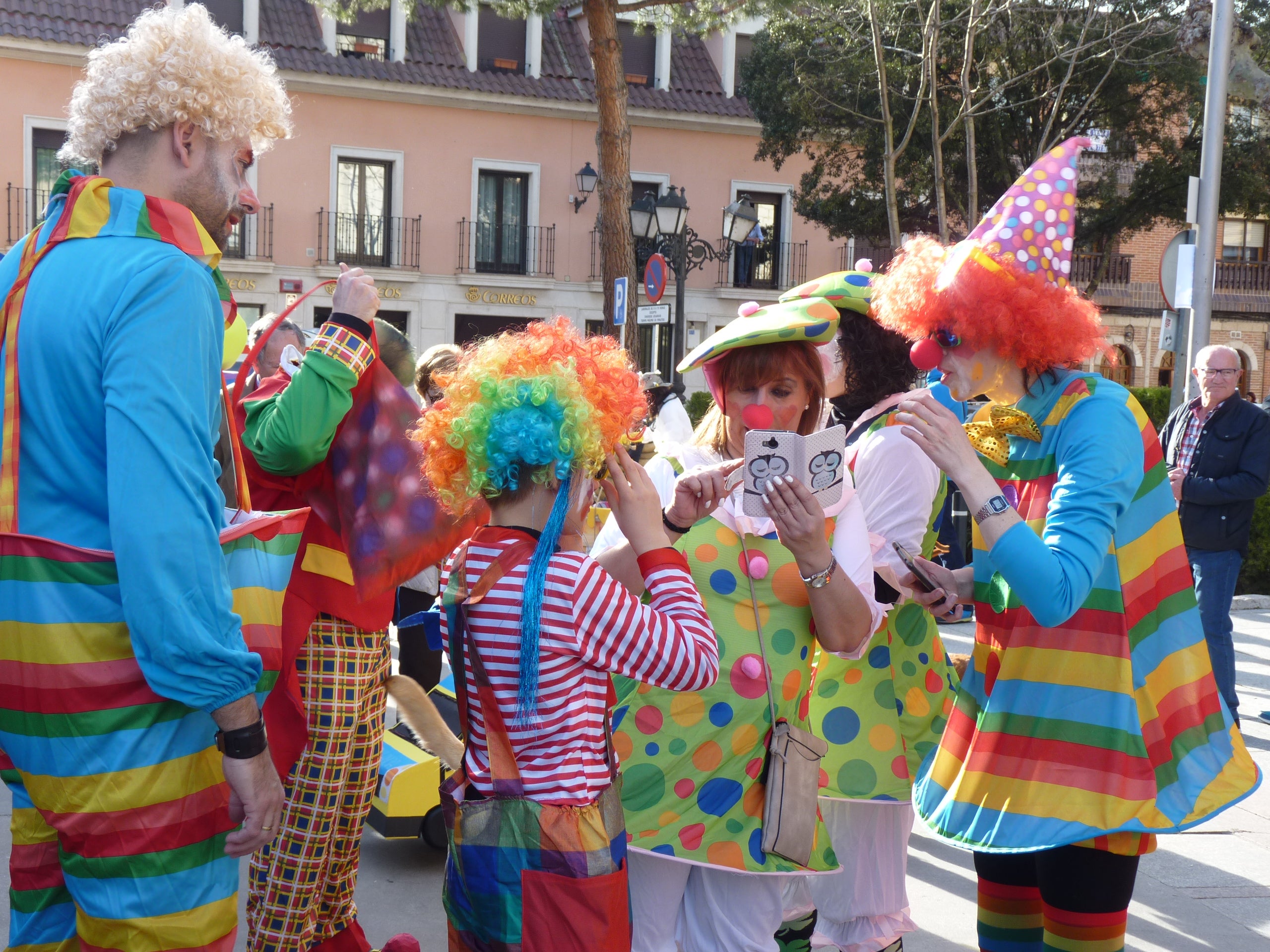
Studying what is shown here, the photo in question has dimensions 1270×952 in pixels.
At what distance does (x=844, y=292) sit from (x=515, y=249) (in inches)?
935

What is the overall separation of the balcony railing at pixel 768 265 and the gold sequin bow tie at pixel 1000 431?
25.2 metres

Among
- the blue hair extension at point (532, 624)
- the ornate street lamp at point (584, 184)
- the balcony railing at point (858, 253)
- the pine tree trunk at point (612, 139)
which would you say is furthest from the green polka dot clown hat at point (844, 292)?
the balcony railing at point (858, 253)

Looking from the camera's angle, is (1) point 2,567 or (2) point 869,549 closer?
(1) point 2,567

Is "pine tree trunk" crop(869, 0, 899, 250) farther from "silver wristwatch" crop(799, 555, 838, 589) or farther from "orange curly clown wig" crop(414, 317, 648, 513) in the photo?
"orange curly clown wig" crop(414, 317, 648, 513)

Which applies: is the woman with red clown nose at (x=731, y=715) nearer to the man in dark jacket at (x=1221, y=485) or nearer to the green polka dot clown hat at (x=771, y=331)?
the green polka dot clown hat at (x=771, y=331)

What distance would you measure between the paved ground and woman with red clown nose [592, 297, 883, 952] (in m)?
1.41

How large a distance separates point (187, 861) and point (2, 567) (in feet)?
1.87

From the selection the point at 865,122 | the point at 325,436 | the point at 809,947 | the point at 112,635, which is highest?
the point at 865,122

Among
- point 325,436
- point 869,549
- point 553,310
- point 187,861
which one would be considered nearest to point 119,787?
point 187,861

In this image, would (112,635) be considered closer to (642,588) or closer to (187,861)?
(187,861)

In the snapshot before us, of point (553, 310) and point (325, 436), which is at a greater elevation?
point (553, 310)

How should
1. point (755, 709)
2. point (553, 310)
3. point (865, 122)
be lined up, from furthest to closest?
1. point (553, 310)
2. point (865, 122)
3. point (755, 709)

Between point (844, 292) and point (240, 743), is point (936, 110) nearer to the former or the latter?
point (844, 292)

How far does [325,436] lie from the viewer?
104 inches
